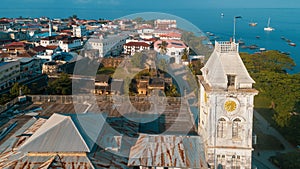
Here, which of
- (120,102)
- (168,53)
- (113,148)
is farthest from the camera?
(168,53)

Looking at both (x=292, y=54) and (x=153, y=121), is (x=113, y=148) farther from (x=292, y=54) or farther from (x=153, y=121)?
(x=292, y=54)

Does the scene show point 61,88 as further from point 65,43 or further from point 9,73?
point 65,43

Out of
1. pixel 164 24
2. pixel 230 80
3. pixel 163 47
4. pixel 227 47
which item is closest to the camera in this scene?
pixel 230 80

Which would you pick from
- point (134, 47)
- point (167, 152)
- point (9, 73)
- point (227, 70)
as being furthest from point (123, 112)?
point (134, 47)

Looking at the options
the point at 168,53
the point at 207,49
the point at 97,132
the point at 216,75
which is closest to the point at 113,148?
the point at 97,132

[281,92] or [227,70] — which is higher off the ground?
[227,70]
